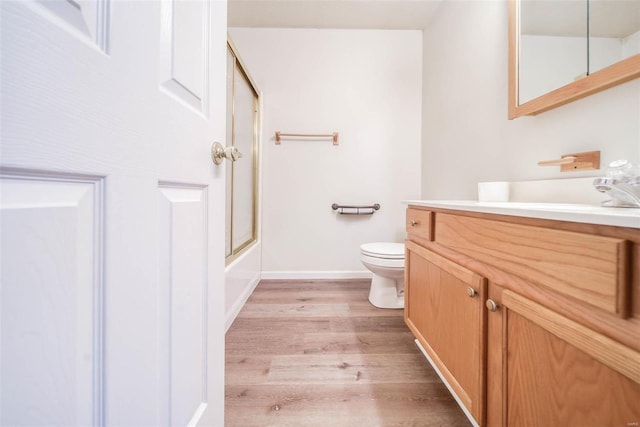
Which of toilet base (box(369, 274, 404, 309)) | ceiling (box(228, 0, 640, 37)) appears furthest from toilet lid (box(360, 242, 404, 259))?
ceiling (box(228, 0, 640, 37))

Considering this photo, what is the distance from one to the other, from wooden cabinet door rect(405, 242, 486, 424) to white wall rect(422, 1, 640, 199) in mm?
629

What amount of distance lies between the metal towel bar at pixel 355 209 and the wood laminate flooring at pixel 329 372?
851 millimetres

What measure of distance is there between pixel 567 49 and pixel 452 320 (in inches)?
44.5

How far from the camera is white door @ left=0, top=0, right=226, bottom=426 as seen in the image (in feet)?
0.79

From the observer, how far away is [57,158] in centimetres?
26

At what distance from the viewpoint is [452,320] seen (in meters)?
0.83

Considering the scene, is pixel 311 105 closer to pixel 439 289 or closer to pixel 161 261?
pixel 439 289

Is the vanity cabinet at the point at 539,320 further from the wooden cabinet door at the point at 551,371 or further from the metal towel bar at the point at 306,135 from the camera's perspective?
the metal towel bar at the point at 306,135

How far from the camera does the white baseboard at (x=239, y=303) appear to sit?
1436mm

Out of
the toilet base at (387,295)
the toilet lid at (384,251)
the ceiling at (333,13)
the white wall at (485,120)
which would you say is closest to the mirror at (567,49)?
the white wall at (485,120)

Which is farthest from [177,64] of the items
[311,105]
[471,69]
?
[311,105]

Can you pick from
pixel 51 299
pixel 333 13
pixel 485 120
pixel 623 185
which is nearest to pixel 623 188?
pixel 623 185

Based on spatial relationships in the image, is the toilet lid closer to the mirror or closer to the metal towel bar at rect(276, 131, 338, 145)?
the mirror

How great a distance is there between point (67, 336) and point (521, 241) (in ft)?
2.73
